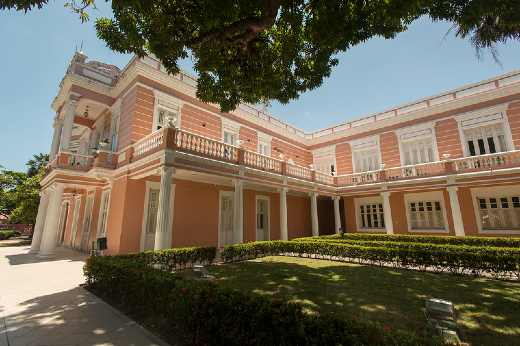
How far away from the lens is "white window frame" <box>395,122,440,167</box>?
51.0ft

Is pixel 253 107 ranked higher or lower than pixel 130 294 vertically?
higher

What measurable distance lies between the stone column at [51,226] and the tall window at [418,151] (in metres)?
20.3

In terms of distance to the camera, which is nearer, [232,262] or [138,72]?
[232,262]

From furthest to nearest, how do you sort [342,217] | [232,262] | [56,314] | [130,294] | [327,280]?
[342,217], [232,262], [327,280], [130,294], [56,314]

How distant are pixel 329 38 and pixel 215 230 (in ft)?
32.6

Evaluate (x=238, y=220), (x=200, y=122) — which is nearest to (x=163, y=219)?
(x=238, y=220)

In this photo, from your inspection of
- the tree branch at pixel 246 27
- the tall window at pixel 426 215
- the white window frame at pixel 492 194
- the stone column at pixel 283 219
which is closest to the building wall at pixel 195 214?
the stone column at pixel 283 219

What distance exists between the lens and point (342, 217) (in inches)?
771

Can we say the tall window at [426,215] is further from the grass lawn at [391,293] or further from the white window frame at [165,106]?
the white window frame at [165,106]

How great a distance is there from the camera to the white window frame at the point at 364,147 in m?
17.7

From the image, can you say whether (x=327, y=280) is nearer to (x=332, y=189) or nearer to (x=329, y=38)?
(x=329, y=38)

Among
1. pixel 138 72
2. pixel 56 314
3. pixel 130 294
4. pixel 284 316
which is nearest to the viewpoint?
pixel 284 316

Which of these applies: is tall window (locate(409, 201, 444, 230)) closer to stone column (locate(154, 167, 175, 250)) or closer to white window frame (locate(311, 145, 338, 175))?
white window frame (locate(311, 145, 338, 175))

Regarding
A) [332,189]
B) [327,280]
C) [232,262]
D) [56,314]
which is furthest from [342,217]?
[56,314]
